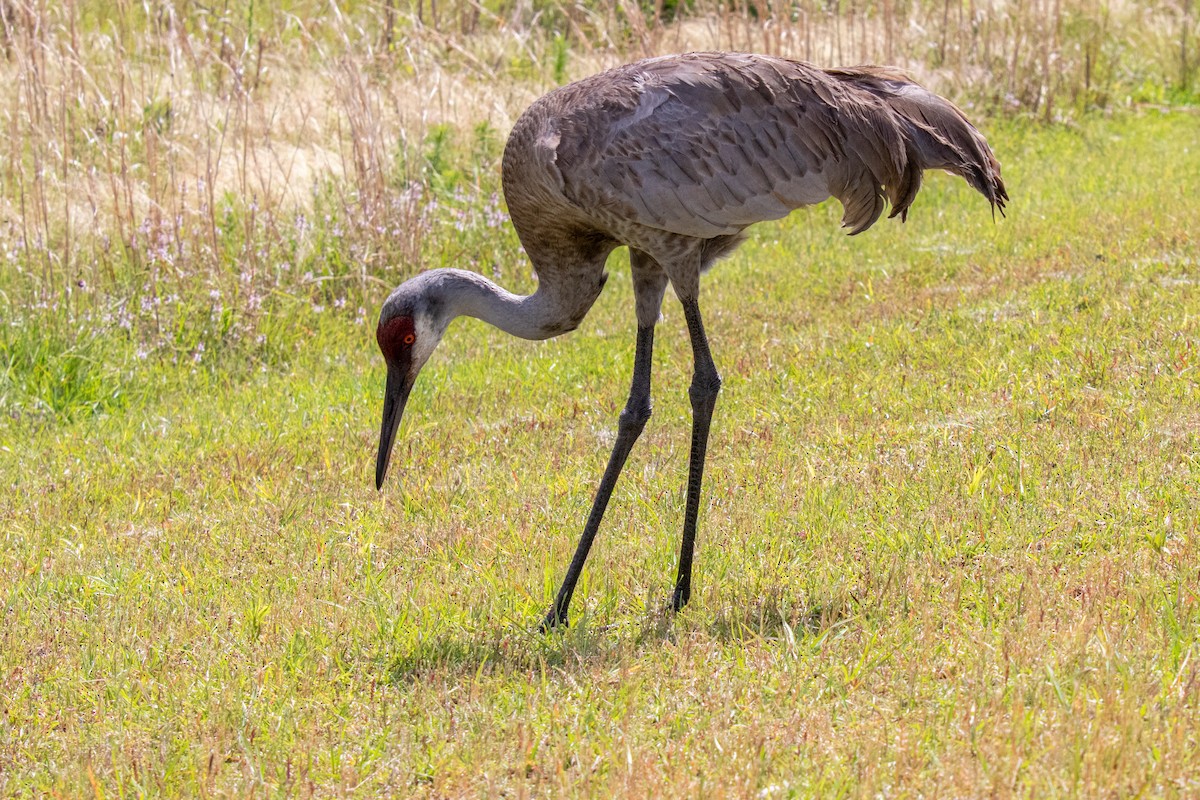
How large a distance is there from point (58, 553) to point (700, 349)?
8.30 feet

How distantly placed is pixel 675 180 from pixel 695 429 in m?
0.85

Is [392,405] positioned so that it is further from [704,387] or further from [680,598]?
[680,598]

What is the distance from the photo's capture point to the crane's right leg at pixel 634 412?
4.33 meters

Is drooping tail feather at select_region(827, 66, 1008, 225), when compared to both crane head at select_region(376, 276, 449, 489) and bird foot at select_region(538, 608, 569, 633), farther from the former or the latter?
bird foot at select_region(538, 608, 569, 633)

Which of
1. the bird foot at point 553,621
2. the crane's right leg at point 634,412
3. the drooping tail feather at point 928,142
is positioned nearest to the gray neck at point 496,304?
the crane's right leg at point 634,412

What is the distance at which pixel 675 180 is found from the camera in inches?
170


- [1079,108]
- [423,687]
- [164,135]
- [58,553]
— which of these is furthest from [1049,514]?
[1079,108]

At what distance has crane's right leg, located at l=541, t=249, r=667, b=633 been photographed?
433 centimetres

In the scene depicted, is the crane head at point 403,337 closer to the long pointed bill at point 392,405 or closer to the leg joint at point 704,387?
the long pointed bill at point 392,405

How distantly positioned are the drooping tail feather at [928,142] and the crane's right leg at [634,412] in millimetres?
891

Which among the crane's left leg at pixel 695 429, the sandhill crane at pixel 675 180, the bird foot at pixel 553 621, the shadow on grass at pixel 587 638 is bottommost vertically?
the bird foot at pixel 553 621

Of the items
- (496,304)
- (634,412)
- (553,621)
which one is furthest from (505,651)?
(496,304)

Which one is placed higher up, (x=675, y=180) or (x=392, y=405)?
(x=675, y=180)

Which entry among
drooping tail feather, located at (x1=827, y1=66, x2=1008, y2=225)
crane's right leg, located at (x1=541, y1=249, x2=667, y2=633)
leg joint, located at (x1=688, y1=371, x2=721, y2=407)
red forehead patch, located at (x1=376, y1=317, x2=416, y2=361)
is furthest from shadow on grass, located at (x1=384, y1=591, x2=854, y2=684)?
drooping tail feather, located at (x1=827, y1=66, x2=1008, y2=225)
